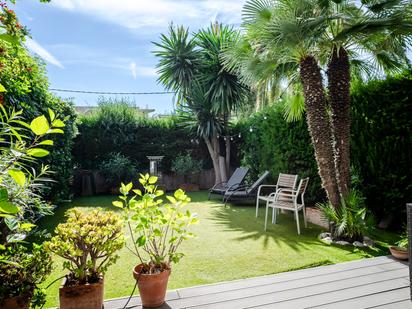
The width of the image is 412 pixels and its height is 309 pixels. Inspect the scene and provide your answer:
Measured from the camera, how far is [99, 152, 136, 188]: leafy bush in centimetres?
933

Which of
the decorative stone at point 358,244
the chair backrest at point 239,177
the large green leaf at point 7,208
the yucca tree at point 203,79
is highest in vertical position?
the yucca tree at point 203,79

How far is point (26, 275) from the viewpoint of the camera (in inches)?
69.9

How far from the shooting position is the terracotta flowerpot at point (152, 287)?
6.56 ft

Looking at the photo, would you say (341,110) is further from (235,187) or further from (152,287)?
(235,187)

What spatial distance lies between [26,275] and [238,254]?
2.39 metres

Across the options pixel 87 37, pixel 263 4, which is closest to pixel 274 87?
pixel 263 4

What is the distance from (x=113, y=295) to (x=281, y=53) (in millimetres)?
3908

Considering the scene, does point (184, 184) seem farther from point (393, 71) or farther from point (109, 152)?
point (393, 71)

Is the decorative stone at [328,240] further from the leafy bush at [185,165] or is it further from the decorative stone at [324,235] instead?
the leafy bush at [185,165]

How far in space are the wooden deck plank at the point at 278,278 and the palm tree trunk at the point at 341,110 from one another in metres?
1.20

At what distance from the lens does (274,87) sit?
5.10 metres

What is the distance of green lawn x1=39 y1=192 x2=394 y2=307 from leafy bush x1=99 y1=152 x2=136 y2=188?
4.30 meters

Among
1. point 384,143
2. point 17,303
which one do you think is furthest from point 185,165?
point 17,303

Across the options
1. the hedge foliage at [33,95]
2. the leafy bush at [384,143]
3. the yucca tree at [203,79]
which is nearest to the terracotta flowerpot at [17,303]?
the hedge foliage at [33,95]
